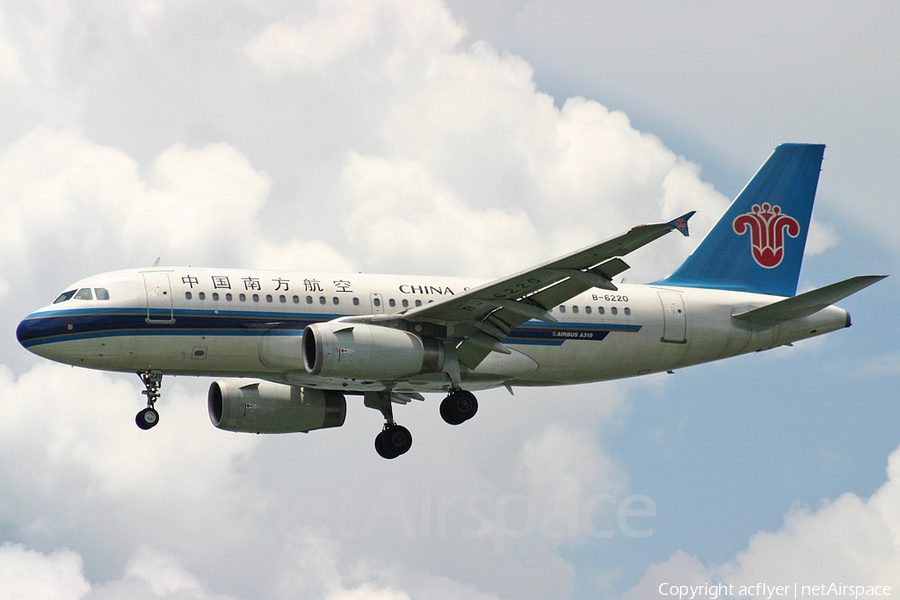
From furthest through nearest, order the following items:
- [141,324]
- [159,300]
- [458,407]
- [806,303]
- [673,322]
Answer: [673,322] → [806,303] → [458,407] → [159,300] → [141,324]

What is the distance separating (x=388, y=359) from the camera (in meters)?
31.9

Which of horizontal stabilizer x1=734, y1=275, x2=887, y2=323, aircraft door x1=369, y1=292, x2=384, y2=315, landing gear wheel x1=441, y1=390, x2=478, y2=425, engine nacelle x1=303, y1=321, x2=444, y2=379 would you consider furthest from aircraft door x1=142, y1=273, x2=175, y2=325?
horizontal stabilizer x1=734, y1=275, x2=887, y2=323

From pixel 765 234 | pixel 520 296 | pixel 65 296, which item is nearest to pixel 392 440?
pixel 520 296

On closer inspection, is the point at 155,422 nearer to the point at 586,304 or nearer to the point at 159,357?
the point at 159,357

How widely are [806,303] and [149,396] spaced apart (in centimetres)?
1989

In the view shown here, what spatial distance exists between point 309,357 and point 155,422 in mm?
5057

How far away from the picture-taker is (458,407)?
33.5 m

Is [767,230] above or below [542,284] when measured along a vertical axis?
above

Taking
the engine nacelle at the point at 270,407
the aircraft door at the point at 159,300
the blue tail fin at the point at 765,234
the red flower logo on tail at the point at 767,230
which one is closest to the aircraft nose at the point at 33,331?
the aircraft door at the point at 159,300

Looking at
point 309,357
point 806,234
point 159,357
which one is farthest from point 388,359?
point 806,234

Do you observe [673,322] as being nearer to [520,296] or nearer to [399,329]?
[520,296]

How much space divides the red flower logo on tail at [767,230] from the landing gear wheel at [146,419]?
68.4ft

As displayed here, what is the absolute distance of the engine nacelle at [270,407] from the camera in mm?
37219

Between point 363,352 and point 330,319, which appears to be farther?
point 330,319
